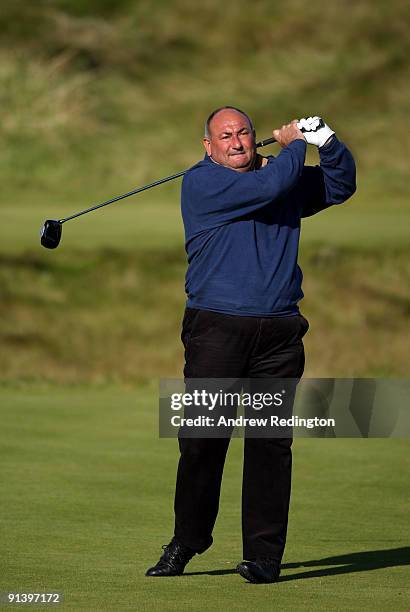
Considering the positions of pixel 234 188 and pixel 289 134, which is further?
pixel 289 134

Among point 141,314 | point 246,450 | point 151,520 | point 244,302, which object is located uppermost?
point 244,302

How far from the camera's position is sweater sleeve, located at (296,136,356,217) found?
5223mm

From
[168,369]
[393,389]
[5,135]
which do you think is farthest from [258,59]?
[393,389]

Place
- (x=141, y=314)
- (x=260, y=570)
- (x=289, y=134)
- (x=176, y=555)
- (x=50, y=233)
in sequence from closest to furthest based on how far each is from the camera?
(x=260, y=570), (x=176, y=555), (x=289, y=134), (x=50, y=233), (x=141, y=314)

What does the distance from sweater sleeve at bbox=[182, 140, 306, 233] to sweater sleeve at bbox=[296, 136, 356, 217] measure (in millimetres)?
115

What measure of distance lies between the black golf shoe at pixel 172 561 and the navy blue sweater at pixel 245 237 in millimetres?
776

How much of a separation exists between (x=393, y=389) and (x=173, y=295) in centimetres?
853

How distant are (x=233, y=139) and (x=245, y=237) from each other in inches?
13.0

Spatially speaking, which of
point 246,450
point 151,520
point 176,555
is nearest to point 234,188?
point 246,450

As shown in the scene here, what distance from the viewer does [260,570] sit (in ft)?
16.4

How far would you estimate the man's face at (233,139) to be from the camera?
16.8 feet

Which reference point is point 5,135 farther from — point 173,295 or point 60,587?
point 60,587

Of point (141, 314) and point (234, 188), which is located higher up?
point (234, 188)

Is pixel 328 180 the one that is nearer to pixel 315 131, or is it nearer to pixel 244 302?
pixel 315 131
